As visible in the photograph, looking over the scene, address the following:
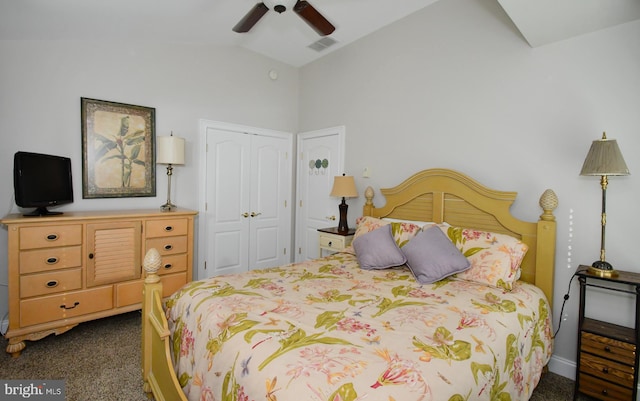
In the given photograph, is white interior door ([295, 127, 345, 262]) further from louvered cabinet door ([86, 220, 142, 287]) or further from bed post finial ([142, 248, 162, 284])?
bed post finial ([142, 248, 162, 284])

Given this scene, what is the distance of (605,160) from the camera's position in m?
1.95

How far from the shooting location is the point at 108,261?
2.71 metres

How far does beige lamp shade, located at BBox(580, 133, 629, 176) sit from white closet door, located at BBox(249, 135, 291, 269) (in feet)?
11.0

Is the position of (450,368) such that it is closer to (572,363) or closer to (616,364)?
(616,364)

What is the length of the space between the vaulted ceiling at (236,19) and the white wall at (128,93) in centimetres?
15

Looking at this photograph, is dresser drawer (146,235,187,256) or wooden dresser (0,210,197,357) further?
dresser drawer (146,235,187,256)

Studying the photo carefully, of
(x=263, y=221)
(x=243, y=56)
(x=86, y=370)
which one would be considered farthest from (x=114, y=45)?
(x=86, y=370)

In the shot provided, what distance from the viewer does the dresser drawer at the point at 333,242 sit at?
3414mm

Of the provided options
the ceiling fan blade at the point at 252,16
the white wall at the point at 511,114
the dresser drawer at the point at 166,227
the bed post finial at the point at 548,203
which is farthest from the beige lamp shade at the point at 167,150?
the bed post finial at the point at 548,203

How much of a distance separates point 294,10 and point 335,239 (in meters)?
2.23

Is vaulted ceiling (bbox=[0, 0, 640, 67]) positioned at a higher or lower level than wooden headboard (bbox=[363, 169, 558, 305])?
higher

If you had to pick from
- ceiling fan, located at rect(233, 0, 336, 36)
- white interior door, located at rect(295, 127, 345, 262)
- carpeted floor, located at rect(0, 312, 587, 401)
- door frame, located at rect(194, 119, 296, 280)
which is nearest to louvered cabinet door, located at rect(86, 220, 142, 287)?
carpeted floor, located at rect(0, 312, 587, 401)

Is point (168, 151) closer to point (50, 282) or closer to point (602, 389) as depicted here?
point (50, 282)

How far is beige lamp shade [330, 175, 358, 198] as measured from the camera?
11.5ft
